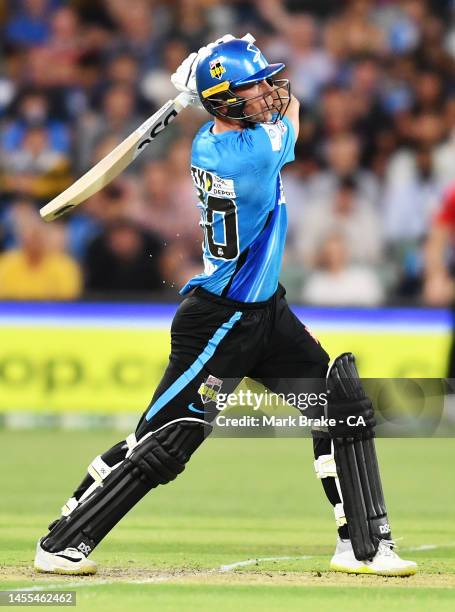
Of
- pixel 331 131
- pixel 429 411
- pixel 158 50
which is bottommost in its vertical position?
pixel 429 411

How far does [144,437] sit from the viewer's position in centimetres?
627

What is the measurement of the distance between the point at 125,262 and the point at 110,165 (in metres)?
7.31

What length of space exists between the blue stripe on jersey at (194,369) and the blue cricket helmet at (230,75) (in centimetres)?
95

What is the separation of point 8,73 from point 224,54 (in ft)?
A: 32.3

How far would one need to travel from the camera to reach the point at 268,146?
6.18 m

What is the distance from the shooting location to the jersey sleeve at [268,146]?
614cm

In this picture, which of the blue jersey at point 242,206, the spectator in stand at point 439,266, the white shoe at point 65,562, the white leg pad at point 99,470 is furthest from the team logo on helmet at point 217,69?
the spectator in stand at point 439,266

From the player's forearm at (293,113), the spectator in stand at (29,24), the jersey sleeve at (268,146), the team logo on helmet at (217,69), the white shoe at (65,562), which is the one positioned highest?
the spectator in stand at (29,24)

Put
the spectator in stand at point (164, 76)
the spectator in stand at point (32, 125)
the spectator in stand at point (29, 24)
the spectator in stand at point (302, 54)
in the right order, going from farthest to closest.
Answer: the spectator in stand at point (29, 24) → the spectator in stand at point (302, 54) → the spectator in stand at point (164, 76) → the spectator in stand at point (32, 125)

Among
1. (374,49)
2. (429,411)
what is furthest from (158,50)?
(429,411)

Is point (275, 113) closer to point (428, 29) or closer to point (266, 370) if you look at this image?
point (266, 370)

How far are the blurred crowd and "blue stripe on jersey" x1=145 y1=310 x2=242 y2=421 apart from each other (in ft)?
23.4

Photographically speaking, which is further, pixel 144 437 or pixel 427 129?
pixel 427 129

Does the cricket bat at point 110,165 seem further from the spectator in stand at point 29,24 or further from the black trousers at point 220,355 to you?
the spectator in stand at point 29,24
